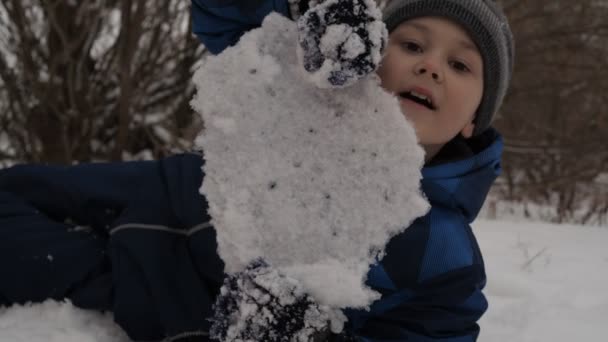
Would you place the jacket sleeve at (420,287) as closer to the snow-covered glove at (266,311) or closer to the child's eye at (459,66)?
the snow-covered glove at (266,311)

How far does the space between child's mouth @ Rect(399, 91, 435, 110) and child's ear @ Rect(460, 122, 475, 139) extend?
0.26m

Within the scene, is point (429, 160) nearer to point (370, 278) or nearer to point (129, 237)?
point (370, 278)

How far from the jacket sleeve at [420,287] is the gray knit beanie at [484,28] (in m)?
0.41

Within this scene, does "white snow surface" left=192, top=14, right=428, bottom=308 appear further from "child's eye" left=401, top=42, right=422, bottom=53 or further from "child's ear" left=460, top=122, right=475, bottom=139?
"child's ear" left=460, top=122, right=475, bottom=139

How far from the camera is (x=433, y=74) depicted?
125 centimetres

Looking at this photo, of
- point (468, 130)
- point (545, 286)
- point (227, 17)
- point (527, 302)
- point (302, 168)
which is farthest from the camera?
point (545, 286)

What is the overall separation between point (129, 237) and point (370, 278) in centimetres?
51

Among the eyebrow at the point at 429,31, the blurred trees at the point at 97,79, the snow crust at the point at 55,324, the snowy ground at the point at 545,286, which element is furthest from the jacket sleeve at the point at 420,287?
the blurred trees at the point at 97,79

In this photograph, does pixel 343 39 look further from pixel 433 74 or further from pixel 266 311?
pixel 266 311

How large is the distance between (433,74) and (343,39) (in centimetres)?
Answer: 28

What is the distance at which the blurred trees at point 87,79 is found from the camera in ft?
11.8

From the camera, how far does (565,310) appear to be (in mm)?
2004

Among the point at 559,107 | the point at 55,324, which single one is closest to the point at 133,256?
the point at 55,324

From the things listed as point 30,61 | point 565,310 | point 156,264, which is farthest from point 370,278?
point 30,61
